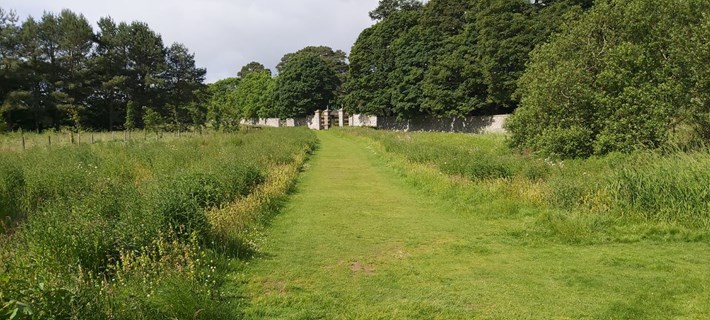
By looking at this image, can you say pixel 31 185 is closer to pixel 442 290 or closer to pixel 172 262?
pixel 172 262

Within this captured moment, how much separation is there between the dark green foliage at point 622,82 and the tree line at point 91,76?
31588 millimetres

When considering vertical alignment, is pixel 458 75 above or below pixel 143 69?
below

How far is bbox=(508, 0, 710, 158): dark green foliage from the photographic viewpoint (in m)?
13.6

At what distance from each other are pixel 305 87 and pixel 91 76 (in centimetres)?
2788

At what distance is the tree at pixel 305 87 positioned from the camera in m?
65.2

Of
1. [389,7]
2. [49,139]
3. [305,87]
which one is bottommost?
[49,139]

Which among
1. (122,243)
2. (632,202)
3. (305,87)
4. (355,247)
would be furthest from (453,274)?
(305,87)

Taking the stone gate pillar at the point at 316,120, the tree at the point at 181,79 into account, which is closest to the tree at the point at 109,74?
the tree at the point at 181,79

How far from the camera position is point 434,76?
41.0 meters

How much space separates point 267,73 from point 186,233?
85.3 metres

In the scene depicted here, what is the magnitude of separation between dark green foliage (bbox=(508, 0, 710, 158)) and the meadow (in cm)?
1179

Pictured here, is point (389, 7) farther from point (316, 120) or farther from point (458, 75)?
point (458, 75)

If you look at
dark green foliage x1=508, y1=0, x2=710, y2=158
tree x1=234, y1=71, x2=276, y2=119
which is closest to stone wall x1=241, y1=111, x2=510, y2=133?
tree x1=234, y1=71, x2=276, y2=119

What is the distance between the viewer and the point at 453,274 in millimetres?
5727
